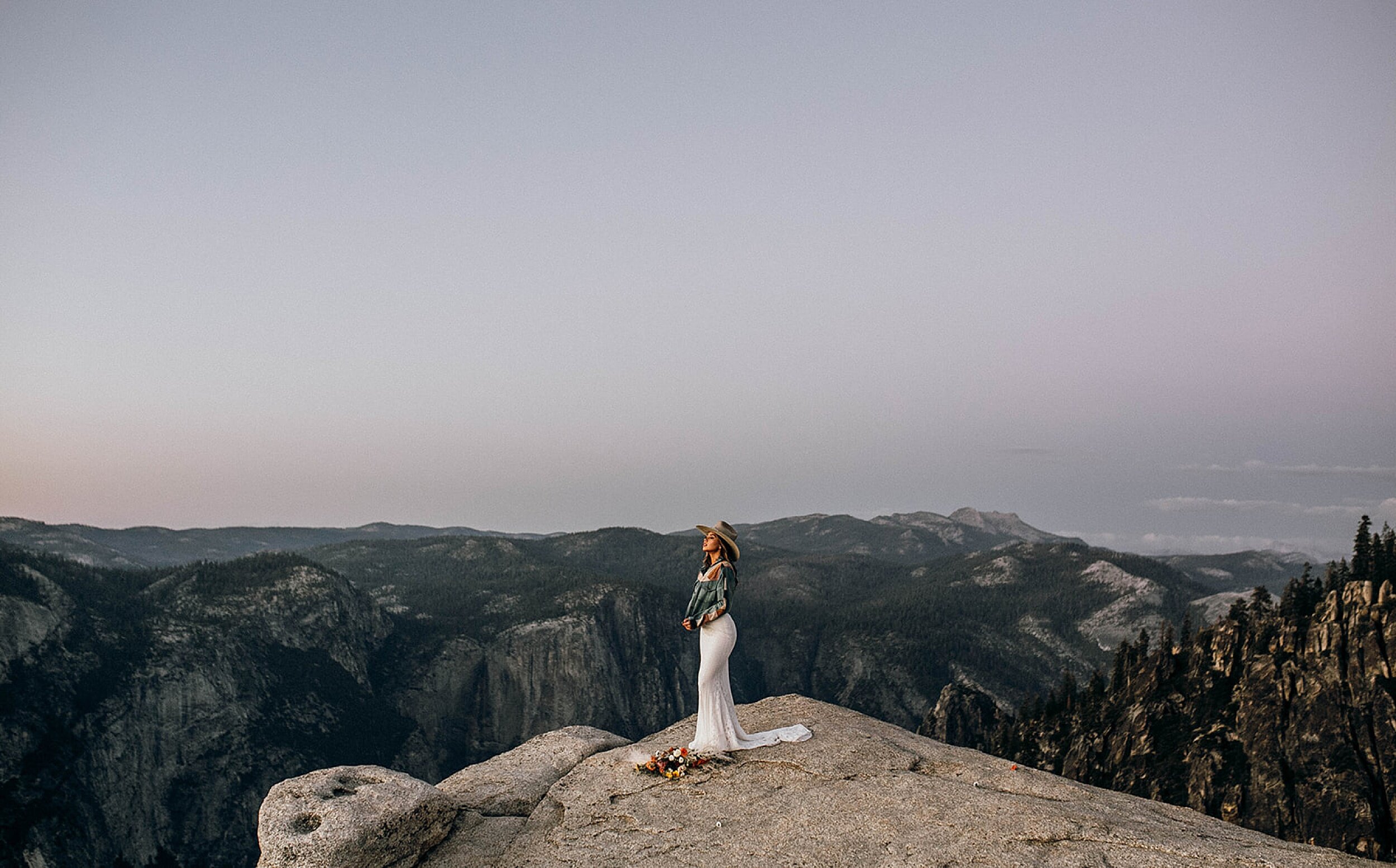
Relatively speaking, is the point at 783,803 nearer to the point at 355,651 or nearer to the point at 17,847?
the point at 17,847

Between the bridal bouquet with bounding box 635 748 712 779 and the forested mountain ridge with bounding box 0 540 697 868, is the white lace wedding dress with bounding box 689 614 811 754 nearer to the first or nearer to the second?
the bridal bouquet with bounding box 635 748 712 779

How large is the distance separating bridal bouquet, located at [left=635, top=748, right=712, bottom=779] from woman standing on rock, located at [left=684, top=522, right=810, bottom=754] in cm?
62

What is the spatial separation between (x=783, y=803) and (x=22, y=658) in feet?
488

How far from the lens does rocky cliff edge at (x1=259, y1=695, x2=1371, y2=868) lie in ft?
47.6

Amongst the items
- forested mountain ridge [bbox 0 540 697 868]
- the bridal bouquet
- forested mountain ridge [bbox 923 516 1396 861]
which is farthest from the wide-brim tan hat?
forested mountain ridge [bbox 0 540 697 868]

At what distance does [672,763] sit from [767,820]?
3690 millimetres

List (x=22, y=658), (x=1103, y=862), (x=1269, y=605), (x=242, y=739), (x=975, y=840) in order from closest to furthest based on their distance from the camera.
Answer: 1. (x=1103, y=862)
2. (x=975, y=840)
3. (x=1269, y=605)
4. (x=22, y=658)
5. (x=242, y=739)

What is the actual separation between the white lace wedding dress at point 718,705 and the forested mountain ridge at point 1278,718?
240 feet

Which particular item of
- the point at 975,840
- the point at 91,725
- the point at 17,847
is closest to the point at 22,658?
the point at 91,725

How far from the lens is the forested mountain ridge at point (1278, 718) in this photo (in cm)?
6712

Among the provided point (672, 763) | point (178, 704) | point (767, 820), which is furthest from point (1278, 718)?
point (178, 704)

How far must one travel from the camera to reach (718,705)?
20250 mm

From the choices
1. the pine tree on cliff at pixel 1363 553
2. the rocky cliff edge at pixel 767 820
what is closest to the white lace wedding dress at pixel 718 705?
the rocky cliff edge at pixel 767 820

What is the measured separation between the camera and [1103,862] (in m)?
13.9
